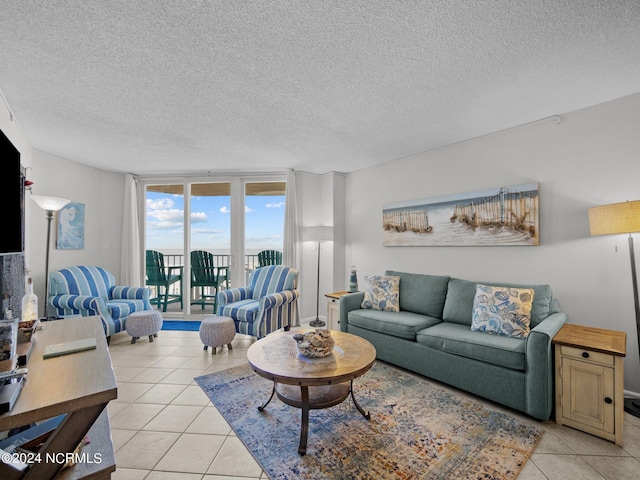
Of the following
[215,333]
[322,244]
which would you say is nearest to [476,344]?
[215,333]

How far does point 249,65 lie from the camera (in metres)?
2.05

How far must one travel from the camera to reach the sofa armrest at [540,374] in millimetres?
2076

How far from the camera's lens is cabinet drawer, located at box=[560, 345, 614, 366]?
1933 mm

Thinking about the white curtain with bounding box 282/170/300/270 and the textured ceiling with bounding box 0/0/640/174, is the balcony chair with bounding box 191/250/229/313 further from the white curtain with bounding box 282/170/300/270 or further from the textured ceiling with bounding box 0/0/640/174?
the textured ceiling with bounding box 0/0/640/174

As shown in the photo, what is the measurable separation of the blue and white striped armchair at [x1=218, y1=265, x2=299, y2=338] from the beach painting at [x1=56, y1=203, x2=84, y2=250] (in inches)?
92.2

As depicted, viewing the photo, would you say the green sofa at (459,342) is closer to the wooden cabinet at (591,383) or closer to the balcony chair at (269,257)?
the wooden cabinet at (591,383)

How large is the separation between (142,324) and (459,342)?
12.0 feet

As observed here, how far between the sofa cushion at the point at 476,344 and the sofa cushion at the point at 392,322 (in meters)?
0.09

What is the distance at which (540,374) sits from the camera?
6.84 ft

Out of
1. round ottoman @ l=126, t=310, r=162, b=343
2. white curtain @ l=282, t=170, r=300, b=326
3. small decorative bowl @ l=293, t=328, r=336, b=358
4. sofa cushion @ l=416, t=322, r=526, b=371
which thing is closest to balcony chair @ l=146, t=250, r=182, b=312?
round ottoman @ l=126, t=310, r=162, b=343

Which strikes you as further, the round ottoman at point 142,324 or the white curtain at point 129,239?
the white curtain at point 129,239

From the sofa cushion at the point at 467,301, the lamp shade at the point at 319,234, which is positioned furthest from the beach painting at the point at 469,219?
the lamp shade at the point at 319,234

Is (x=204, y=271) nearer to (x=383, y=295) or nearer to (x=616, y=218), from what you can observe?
(x=383, y=295)

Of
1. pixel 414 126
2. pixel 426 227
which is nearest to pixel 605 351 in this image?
pixel 426 227
